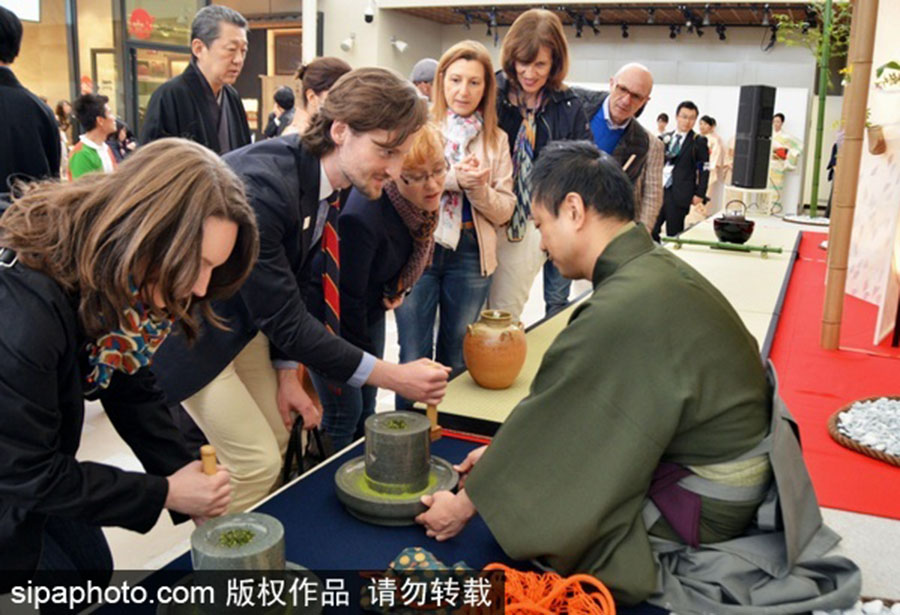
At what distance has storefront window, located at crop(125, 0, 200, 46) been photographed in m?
8.17

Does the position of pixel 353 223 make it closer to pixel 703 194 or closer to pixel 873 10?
pixel 873 10

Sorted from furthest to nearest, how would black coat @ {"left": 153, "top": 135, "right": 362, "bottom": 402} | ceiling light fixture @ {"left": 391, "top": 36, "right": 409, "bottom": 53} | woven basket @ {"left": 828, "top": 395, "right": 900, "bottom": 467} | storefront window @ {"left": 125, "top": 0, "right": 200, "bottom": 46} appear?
ceiling light fixture @ {"left": 391, "top": 36, "right": 409, "bottom": 53} → storefront window @ {"left": 125, "top": 0, "right": 200, "bottom": 46} → woven basket @ {"left": 828, "top": 395, "right": 900, "bottom": 467} → black coat @ {"left": 153, "top": 135, "right": 362, "bottom": 402}

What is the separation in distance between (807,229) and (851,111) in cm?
353

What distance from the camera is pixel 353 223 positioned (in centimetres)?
198

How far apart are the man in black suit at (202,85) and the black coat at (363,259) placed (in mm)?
1311

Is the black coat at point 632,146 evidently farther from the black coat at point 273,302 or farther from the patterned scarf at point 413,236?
the black coat at point 273,302

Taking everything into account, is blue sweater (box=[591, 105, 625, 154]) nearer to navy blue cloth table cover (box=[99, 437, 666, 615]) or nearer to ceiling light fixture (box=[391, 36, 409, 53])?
navy blue cloth table cover (box=[99, 437, 666, 615])

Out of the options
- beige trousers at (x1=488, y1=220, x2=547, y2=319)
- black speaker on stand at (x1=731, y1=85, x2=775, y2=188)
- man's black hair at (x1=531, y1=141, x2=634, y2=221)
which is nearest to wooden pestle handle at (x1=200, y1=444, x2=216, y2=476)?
man's black hair at (x1=531, y1=141, x2=634, y2=221)

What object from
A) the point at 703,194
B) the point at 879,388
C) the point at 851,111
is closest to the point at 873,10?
the point at 851,111

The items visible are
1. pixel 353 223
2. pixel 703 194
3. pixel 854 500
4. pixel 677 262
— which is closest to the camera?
pixel 677 262

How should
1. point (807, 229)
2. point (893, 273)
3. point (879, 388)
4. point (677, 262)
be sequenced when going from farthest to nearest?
point (807, 229)
point (893, 273)
point (879, 388)
point (677, 262)

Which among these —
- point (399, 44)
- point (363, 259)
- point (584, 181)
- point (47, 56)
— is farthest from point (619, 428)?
point (399, 44)

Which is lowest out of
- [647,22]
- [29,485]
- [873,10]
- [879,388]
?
[879,388]

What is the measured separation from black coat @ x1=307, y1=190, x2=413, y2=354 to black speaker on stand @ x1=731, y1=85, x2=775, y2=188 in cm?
594
